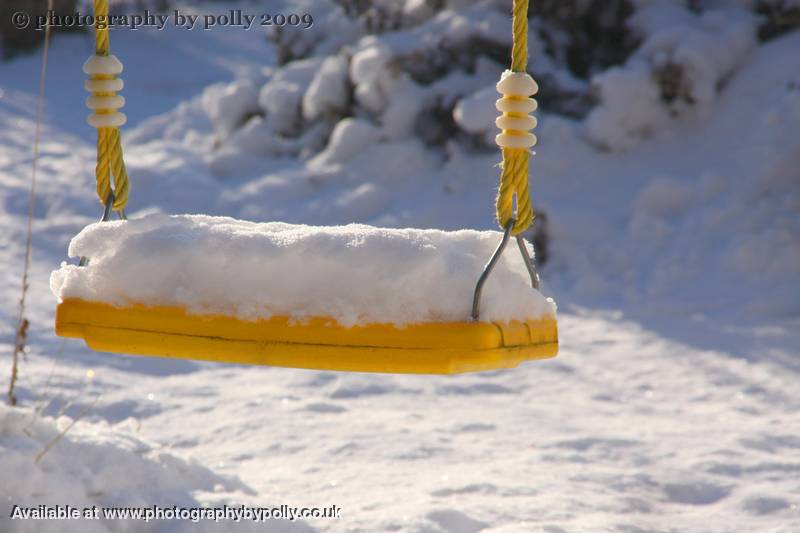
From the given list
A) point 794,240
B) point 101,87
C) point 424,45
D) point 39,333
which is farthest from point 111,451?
point 424,45

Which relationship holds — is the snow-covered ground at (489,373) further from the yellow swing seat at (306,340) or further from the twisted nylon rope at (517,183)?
the twisted nylon rope at (517,183)

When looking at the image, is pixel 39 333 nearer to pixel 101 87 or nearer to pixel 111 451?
pixel 111 451

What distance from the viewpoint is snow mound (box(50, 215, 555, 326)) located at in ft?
6.40

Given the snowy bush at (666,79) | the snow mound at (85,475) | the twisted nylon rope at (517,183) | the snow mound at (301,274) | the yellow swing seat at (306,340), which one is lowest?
the snow mound at (85,475)

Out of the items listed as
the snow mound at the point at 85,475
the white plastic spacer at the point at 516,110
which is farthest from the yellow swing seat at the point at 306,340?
the snow mound at the point at 85,475

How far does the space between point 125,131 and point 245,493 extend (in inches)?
320

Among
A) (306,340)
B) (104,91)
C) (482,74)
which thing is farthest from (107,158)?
(482,74)

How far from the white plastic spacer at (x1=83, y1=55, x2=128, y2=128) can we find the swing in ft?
0.11

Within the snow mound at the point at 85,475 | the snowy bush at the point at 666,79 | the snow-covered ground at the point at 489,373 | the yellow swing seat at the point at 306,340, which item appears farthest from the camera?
the snowy bush at the point at 666,79

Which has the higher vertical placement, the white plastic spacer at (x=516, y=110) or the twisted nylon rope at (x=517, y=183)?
the white plastic spacer at (x=516, y=110)

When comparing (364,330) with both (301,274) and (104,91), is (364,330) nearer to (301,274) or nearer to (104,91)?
(301,274)

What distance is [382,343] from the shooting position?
1.90 m

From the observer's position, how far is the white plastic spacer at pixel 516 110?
203 centimetres

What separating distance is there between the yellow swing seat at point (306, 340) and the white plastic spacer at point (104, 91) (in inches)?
17.3
